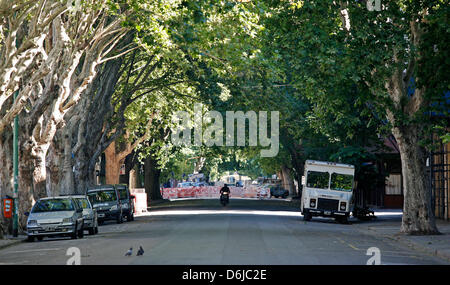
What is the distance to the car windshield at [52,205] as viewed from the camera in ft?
97.7

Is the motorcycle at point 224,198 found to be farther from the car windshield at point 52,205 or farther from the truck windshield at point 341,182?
the car windshield at point 52,205

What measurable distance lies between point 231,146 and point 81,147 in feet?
68.5

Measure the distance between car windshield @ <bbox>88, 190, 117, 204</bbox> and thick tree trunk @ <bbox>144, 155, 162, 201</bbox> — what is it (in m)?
31.8

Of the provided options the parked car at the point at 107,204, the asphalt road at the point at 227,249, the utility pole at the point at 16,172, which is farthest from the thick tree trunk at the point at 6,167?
the parked car at the point at 107,204

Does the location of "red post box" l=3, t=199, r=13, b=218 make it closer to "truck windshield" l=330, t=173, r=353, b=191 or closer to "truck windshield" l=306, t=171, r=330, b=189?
"truck windshield" l=306, t=171, r=330, b=189

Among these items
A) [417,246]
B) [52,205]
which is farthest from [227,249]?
[52,205]

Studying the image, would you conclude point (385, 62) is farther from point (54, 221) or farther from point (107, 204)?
point (107, 204)

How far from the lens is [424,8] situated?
1113 inches

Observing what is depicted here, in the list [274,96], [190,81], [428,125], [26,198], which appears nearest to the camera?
[428,125]

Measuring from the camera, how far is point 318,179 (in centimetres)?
4172

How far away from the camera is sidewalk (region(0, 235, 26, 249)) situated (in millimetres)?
26875
